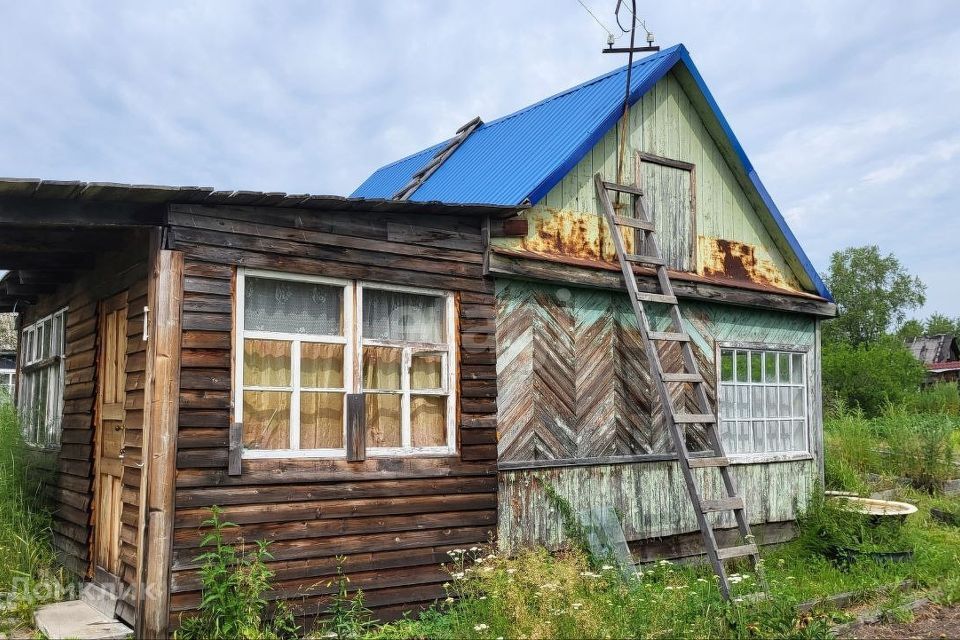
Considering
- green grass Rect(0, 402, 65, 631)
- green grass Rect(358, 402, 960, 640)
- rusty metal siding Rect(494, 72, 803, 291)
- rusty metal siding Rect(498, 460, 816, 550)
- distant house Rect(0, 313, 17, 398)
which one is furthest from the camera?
distant house Rect(0, 313, 17, 398)

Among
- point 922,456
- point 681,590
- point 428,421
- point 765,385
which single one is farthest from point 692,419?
point 922,456

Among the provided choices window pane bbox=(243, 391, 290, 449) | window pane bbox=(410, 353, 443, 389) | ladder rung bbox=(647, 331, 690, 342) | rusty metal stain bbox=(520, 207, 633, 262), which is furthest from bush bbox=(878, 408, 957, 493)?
window pane bbox=(243, 391, 290, 449)

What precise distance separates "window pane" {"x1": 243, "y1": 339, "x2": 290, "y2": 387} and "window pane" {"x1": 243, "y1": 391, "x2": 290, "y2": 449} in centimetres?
9

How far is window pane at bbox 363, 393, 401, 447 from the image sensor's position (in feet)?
24.2

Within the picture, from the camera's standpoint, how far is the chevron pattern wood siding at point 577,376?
8.30 metres

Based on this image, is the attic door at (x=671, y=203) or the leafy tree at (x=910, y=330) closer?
the attic door at (x=671, y=203)

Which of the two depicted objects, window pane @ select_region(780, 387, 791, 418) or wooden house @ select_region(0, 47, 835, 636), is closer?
wooden house @ select_region(0, 47, 835, 636)

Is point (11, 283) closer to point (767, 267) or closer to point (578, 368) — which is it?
point (578, 368)

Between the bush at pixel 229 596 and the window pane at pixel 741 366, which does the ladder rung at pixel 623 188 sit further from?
the bush at pixel 229 596

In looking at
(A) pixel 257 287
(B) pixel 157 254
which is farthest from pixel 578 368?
(B) pixel 157 254

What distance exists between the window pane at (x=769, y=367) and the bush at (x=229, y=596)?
6949 mm

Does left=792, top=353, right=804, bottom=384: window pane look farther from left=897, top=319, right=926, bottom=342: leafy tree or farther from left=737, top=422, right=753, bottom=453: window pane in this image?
left=897, top=319, right=926, bottom=342: leafy tree

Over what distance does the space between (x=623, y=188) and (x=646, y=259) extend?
0.86 m

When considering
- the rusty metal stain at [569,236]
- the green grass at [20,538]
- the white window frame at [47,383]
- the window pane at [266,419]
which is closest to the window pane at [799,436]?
the rusty metal stain at [569,236]
